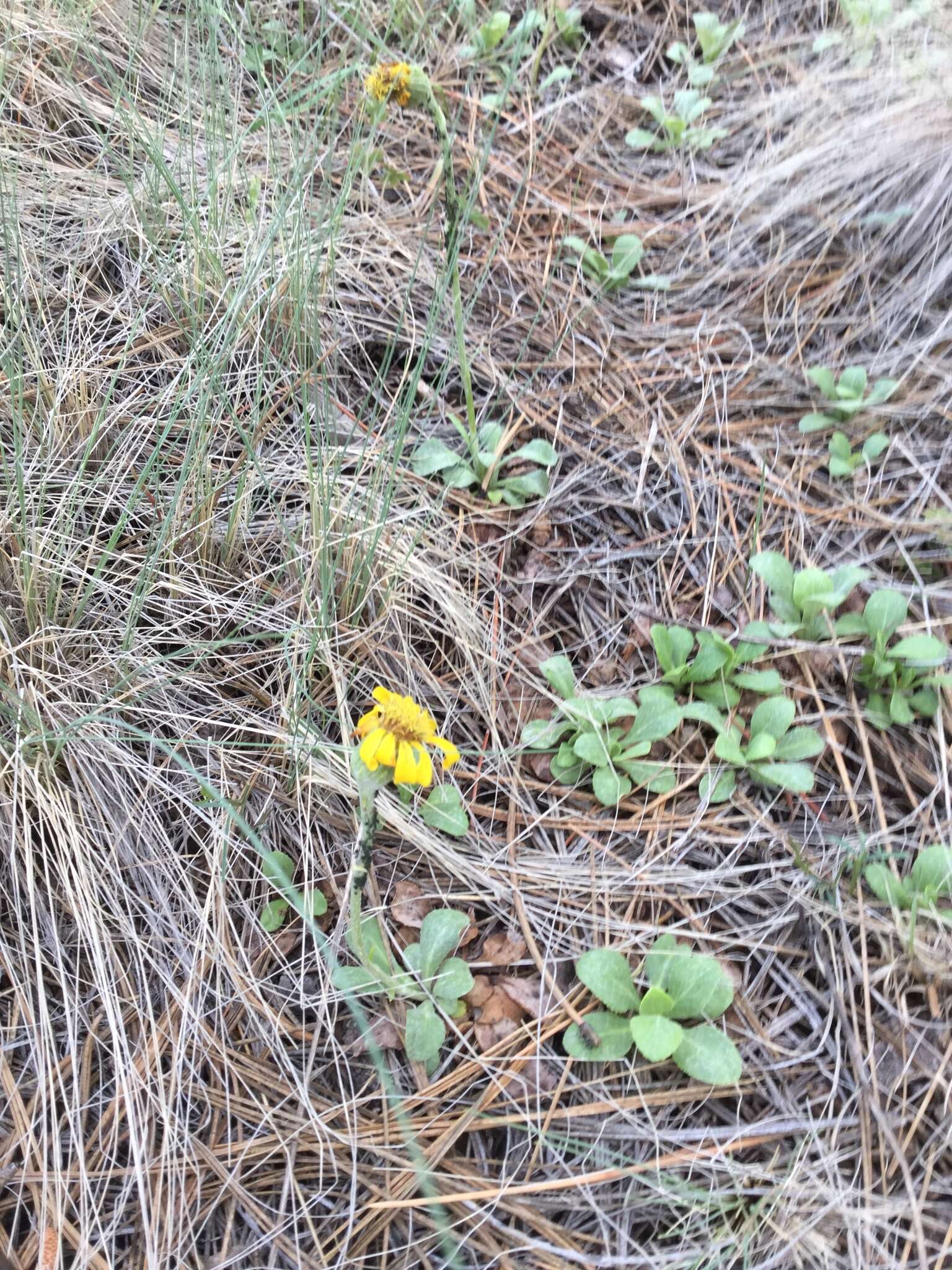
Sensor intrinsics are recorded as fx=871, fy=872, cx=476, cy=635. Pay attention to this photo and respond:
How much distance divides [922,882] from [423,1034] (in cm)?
61

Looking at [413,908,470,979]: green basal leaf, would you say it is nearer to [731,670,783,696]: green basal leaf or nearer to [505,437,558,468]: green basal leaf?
[731,670,783,696]: green basal leaf

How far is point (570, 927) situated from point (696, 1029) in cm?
18

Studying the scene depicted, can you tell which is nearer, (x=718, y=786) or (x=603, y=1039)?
(x=603, y=1039)

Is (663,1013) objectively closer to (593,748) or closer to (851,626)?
(593,748)

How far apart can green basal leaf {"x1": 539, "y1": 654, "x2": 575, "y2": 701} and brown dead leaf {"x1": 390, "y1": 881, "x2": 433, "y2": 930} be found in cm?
33

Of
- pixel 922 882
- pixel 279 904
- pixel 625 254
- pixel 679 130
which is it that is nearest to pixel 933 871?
pixel 922 882

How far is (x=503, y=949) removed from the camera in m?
1.06

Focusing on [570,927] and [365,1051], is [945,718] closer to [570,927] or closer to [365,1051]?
[570,927]

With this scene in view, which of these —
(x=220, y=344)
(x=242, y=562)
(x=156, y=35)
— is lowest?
(x=242, y=562)

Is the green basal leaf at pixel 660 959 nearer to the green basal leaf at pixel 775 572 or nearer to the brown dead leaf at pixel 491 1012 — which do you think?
the brown dead leaf at pixel 491 1012

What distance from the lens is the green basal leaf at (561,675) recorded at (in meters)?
1.22

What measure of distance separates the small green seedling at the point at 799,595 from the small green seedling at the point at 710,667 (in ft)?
0.13

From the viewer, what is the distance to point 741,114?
1.90 metres

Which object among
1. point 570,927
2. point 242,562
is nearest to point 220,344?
point 242,562
